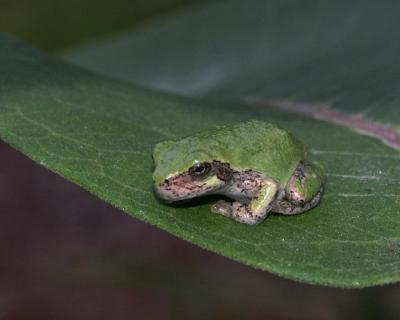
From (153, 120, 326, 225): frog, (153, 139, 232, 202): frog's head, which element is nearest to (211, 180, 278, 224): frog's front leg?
(153, 120, 326, 225): frog

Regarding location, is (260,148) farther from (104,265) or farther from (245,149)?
(104,265)

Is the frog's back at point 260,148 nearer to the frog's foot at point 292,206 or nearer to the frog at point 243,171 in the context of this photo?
the frog at point 243,171

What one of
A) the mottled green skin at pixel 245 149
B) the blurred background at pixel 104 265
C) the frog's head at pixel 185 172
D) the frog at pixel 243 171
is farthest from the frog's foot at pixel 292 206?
the blurred background at pixel 104 265

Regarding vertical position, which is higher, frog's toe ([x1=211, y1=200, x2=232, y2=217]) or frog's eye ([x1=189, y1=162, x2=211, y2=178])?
frog's eye ([x1=189, y1=162, x2=211, y2=178])

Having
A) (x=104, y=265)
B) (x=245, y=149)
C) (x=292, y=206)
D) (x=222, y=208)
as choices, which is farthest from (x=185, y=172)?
(x=104, y=265)

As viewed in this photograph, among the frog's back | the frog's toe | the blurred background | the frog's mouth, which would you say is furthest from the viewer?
the blurred background

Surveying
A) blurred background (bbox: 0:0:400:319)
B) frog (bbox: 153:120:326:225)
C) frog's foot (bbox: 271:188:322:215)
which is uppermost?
frog (bbox: 153:120:326:225)

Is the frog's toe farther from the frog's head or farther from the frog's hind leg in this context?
the frog's hind leg
